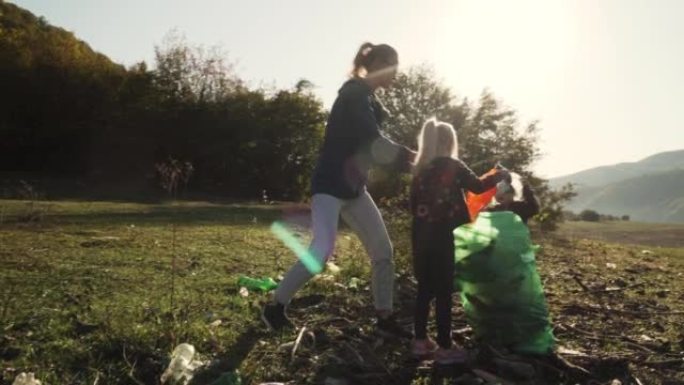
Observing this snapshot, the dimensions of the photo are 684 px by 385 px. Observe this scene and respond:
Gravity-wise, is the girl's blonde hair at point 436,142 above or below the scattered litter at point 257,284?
above

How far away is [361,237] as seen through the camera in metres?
4.63

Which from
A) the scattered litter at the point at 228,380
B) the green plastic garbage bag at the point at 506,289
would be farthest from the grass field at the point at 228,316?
the green plastic garbage bag at the point at 506,289

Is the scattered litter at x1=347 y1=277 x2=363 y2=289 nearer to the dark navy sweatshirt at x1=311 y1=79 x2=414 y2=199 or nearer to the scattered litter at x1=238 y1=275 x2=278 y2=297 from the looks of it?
the scattered litter at x1=238 y1=275 x2=278 y2=297

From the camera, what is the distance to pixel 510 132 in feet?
114

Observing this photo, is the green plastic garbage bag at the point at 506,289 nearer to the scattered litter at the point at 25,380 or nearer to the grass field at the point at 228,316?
the grass field at the point at 228,316

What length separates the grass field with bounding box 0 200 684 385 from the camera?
3.69 m

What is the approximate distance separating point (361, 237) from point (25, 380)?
8.06ft

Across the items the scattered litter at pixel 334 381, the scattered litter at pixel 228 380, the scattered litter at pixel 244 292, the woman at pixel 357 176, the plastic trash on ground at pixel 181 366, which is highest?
the woman at pixel 357 176

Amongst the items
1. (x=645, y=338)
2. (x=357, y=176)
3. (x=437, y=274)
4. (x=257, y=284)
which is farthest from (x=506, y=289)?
(x=257, y=284)

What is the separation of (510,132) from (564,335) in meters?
31.5

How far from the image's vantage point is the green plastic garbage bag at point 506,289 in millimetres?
4160

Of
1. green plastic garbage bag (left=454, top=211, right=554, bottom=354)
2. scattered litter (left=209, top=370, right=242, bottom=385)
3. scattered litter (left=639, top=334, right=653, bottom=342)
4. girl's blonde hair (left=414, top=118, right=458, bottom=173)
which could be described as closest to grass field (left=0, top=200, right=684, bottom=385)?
scattered litter (left=639, top=334, right=653, bottom=342)

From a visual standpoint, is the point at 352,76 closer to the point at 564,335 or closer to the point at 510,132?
the point at 564,335

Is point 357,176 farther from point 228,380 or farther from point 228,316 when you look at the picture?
point 228,380
